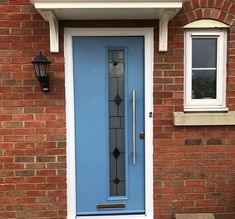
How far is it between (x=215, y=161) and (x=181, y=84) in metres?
1.01

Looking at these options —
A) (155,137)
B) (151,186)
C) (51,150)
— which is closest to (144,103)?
(155,137)

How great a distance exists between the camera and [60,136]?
3.42 metres

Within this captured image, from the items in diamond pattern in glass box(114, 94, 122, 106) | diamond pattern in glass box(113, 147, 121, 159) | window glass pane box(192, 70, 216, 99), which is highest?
window glass pane box(192, 70, 216, 99)

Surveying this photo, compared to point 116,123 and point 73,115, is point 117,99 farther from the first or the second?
point 73,115

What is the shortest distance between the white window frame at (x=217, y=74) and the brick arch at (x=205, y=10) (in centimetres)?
14

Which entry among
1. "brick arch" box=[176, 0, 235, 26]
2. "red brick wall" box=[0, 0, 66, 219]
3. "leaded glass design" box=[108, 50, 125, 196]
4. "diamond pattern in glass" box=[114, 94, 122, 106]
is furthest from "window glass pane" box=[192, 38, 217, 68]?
"red brick wall" box=[0, 0, 66, 219]

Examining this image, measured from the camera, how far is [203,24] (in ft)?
11.0

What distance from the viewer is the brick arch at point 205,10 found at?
3316 mm

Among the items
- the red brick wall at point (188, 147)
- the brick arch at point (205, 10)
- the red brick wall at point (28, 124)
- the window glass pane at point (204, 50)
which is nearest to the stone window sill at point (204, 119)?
the red brick wall at point (188, 147)

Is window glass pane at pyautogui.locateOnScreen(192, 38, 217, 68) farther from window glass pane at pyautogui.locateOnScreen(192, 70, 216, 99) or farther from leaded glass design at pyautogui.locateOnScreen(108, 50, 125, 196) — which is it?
leaded glass design at pyautogui.locateOnScreen(108, 50, 125, 196)

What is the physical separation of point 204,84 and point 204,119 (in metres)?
0.43

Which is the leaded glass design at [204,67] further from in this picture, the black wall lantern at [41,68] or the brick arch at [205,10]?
the black wall lantern at [41,68]

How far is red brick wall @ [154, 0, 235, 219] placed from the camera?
3350 mm

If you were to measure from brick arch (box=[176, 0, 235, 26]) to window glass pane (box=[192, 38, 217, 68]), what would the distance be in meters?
0.25
